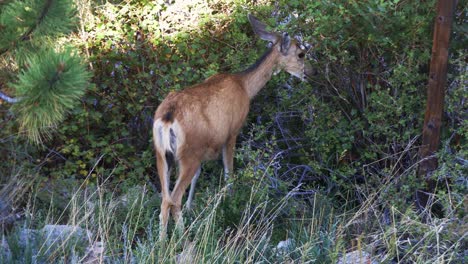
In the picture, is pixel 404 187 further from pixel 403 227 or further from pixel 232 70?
pixel 232 70

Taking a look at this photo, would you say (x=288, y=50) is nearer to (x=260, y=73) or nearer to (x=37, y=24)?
(x=260, y=73)

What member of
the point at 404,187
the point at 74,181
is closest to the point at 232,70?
the point at 74,181

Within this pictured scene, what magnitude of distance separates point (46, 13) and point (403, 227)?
321 cm

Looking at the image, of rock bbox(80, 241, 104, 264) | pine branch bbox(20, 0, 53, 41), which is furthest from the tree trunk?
pine branch bbox(20, 0, 53, 41)

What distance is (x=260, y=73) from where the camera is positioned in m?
8.56

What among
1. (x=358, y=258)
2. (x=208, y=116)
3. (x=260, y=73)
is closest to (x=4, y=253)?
(x=208, y=116)

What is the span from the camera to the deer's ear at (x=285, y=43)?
28.1 ft

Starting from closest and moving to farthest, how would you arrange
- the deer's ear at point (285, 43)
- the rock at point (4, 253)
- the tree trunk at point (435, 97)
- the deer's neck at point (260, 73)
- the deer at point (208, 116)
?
the rock at point (4, 253) → the tree trunk at point (435, 97) → the deer at point (208, 116) → the deer's neck at point (260, 73) → the deer's ear at point (285, 43)

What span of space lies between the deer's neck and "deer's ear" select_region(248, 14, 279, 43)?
123mm

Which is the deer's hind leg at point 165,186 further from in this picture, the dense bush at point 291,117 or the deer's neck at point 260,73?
the deer's neck at point 260,73

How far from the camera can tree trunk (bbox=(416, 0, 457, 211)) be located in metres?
7.02

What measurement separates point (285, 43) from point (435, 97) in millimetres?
2074

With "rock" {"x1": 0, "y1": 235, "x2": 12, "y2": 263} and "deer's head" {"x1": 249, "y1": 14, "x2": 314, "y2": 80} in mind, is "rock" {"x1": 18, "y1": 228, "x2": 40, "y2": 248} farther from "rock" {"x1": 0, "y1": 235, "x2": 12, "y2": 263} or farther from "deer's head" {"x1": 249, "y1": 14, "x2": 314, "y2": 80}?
"deer's head" {"x1": 249, "y1": 14, "x2": 314, "y2": 80}

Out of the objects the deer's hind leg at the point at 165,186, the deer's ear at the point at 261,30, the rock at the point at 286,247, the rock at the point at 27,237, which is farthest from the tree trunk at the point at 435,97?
the rock at the point at 27,237
